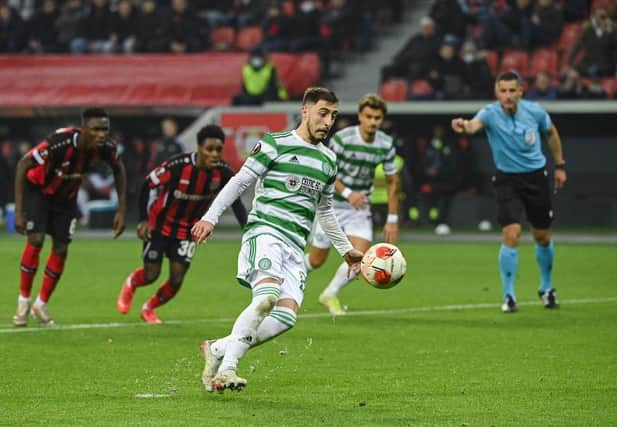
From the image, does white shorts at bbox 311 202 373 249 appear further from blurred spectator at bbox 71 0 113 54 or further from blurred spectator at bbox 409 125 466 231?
blurred spectator at bbox 71 0 113 54

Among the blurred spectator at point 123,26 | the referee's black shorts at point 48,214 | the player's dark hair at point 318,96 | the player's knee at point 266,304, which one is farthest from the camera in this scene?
the blurred spectator at point 123,26

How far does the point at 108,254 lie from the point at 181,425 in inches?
572

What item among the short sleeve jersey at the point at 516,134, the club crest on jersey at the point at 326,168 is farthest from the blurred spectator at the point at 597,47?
the club crest on jersey at the point at 326,168

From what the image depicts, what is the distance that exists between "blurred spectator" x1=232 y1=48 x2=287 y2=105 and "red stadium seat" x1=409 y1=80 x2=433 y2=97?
2.75m

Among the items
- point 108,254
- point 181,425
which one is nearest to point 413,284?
point 108,254

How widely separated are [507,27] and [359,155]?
15.4 metres

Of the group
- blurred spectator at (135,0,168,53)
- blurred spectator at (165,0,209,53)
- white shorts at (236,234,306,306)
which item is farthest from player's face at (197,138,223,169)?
blurred spectator at (135,0,168,53)

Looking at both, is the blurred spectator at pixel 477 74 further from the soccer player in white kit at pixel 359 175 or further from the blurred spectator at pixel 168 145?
the soccer player in white kit at pixel 359 175

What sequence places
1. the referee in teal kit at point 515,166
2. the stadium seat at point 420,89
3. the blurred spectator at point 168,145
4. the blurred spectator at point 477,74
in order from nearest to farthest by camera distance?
the referee in teal kit at point 515,166
the blurred spectator at point 477,74
the stadium seat at point 420,89
the blurred spectator at point 168,145

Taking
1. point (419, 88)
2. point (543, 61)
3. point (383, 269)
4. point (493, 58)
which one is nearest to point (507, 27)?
point (493, 58)

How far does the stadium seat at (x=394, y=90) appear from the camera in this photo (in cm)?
2797

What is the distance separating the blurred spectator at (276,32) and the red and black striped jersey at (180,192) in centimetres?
1812

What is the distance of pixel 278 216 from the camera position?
28.9ft

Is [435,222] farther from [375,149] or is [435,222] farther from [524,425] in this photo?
[524,425]
